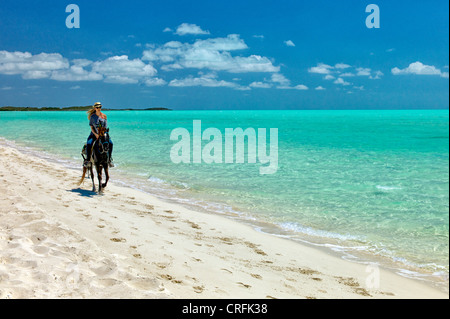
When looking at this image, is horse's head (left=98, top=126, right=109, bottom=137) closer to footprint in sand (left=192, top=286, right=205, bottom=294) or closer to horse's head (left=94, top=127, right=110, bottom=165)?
horse's head (left=94, top=127, right=110, bottom=165)

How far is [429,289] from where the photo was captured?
631 cm

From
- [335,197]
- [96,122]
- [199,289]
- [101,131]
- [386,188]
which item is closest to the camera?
[199,289]

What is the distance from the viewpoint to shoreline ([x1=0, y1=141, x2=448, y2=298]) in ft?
15.3

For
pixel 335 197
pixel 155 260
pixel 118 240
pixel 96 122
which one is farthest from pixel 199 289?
pixel 335 197

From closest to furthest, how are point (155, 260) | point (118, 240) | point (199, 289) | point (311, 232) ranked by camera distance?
point (199, 289), point (155, 260), point (118, 240), point (311, 232)

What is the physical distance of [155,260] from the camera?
5953 mm

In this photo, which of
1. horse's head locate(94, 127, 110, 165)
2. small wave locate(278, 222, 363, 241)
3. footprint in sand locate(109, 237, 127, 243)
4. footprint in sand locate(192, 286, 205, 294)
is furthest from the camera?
horse's head locate(94, 127, 110, 165)

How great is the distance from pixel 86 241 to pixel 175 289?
7.60 feet

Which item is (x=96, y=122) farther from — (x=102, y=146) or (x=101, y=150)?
(x=101, y=150)

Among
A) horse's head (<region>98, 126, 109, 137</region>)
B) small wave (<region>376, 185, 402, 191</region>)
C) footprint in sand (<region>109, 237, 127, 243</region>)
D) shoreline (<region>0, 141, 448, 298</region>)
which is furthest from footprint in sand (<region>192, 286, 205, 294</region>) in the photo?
small wave (<region>376, 185, 402, 191</region>)

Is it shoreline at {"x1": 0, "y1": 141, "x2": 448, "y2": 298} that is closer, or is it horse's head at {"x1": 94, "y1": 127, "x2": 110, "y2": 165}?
shoreline at {"x1": 0, "y1": 141, "x2": 448, "y2": 298}

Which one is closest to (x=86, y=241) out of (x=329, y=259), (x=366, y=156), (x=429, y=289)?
(x=329, y=259)
